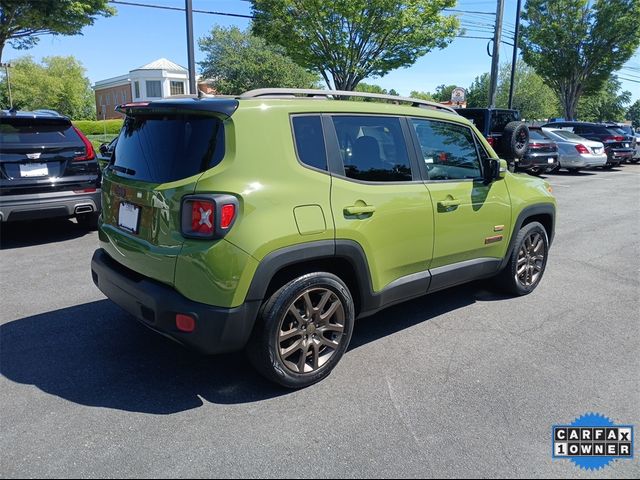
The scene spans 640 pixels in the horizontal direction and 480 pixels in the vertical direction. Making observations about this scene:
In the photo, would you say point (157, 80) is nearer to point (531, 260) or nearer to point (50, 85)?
point (50, 85)

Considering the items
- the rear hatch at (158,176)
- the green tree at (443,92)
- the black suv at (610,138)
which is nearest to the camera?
the rear hatch at (158,176)

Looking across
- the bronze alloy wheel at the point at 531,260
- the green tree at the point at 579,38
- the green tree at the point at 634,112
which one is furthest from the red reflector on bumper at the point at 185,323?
the green tree at the point at 634,112

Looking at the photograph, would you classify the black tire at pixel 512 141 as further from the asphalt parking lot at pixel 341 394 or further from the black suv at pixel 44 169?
the black suv at pixel 44 169

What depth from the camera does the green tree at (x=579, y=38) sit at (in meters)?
24.4

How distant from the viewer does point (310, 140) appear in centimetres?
316

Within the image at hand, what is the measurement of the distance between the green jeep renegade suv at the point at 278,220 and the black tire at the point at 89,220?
4054 millimetres

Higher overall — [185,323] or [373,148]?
[373,148]

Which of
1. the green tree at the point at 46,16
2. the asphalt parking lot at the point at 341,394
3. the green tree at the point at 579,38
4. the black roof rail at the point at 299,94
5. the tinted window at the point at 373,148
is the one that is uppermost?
the green tree at the point at 579,38

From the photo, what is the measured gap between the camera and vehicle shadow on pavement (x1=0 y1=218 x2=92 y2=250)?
6.71 m

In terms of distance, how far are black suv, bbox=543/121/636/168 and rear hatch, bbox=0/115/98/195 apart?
1855 centimetres

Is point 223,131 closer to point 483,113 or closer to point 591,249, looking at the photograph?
point 591,249

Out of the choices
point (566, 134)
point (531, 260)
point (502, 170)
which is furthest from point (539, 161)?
point (502, 170)

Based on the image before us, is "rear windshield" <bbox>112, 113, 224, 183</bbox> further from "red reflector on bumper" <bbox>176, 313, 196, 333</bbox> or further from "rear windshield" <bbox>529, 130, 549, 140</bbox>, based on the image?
"rear windshield" <bbox>529, 130, 549, 140</bbox>

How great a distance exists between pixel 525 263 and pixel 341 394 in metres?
2.70
